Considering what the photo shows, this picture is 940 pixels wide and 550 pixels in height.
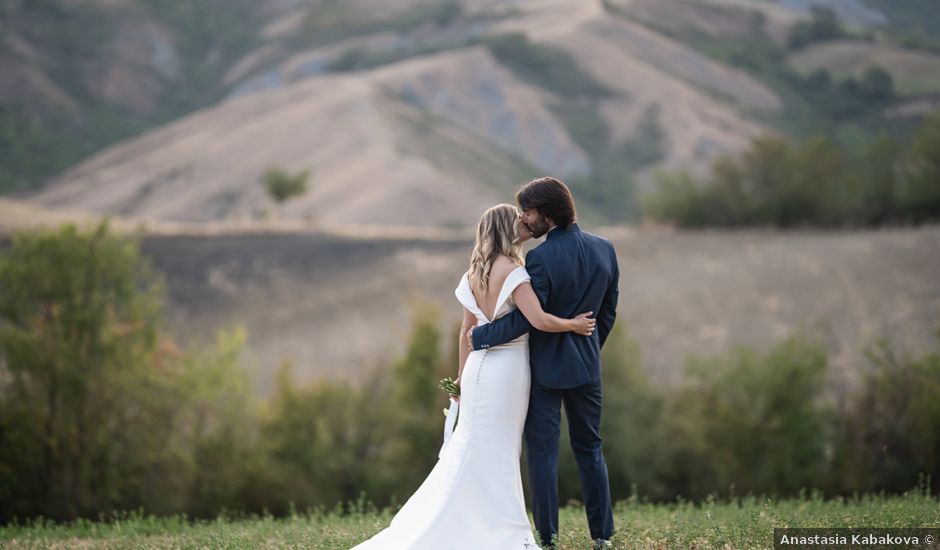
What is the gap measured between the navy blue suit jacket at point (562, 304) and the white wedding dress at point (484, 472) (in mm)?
109

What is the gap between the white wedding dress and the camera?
Answer: 276 inches

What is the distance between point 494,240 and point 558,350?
93 cm

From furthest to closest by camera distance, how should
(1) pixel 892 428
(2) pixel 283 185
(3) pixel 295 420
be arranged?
(2) pixel 283 185 < (3) pixel 295 420 < (1) pixel 892 428

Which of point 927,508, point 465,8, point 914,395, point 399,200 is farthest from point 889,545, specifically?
point 465,8

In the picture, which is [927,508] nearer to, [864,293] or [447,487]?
[447,487]

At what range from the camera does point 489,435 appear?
710 cm

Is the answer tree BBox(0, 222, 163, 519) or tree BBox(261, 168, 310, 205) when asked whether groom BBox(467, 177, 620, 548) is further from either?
tree BBox(261, 168, 310, 205)

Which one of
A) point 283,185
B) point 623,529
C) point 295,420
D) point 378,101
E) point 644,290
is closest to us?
point 623,529

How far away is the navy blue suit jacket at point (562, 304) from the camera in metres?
7.00

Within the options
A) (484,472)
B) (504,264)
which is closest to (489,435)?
(484,472)

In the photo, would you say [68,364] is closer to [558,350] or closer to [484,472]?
[484,472]

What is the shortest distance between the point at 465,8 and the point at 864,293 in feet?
513

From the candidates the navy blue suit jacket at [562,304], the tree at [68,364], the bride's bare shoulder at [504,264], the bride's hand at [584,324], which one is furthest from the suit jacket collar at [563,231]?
the tree at [68,364]

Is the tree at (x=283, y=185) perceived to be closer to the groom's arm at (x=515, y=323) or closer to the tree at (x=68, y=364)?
the tree at (x=68, y=364)
